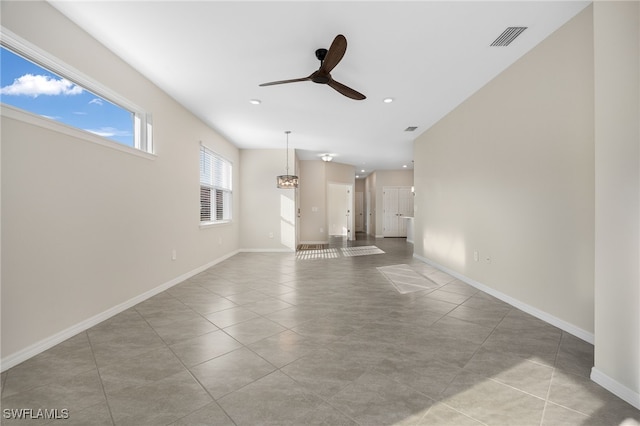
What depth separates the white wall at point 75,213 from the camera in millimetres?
1883

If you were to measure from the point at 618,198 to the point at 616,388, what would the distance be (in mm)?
1095

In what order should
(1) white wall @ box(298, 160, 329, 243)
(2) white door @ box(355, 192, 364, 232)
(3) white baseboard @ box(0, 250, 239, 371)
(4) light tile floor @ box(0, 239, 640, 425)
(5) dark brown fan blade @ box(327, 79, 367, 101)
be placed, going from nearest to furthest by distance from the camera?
(4) light tile floor @ box(0, 239, 640, 425), (3) white baseboard @ box(0, 250, 239, 371), (5) dark brown fan blade @ box(327, 79, 367, 101), (1) white wall @ box(298, 160, 329, 243), (2) white door @ box(355, 192, 364, 232)

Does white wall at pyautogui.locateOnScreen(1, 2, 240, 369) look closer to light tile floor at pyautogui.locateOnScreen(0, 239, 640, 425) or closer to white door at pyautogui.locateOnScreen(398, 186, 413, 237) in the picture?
light tile floor at pyautogui.locateOnScreen(0, 239, 640, 425)

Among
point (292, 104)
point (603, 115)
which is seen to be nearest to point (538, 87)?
Result: point (603, 115)

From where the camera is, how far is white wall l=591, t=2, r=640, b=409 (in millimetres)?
1446

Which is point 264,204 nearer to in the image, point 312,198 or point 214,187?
point 214,187


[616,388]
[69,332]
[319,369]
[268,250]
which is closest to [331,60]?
[319,369]

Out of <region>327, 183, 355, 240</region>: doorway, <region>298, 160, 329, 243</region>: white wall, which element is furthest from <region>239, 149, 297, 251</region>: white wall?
<region>327, 183, 355, 240</region>: doorway

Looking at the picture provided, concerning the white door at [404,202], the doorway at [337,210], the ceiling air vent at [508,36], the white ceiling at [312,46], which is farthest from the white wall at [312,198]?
the ceiling air vent at [508,36]

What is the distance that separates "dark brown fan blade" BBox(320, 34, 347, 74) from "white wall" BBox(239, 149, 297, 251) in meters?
4.76

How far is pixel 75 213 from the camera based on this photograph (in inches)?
92.7

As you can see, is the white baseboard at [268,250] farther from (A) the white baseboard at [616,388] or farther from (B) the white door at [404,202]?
(A) the white baseboard at [616,388]

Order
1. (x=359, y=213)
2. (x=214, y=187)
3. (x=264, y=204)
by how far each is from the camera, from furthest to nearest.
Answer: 1. (x=359, y=213)
2. (x=264, y=204)
3. (x=214, y=187)

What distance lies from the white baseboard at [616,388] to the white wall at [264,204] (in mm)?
6083
